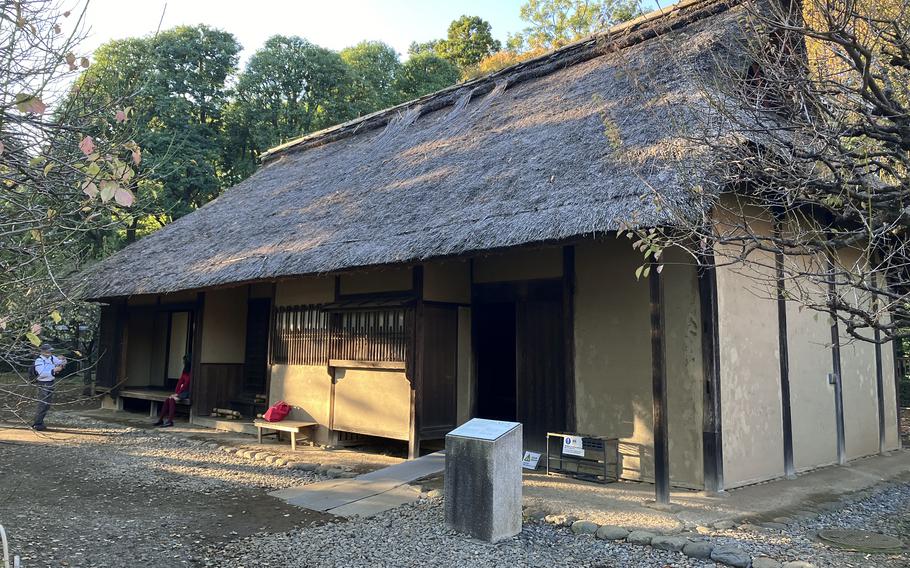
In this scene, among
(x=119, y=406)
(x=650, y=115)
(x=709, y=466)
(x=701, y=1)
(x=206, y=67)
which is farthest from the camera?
(x=206, y=67)

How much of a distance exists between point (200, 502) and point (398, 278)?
3524 mm

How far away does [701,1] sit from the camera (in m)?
8.06

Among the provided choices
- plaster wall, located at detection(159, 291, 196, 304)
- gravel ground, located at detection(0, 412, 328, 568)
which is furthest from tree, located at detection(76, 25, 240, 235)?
gravel ground, located at detection(0, 412, 328, 568)

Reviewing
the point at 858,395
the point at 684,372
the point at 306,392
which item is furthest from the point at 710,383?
the point at 306,392

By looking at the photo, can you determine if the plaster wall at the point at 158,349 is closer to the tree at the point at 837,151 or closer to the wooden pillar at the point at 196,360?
the wooden pillar at the point at 196,360

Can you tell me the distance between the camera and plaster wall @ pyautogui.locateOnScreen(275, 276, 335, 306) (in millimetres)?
8998

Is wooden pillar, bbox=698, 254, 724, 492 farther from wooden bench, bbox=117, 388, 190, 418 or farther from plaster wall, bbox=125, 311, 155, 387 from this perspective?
plaster wall, bbox=125, 311, 155, 387

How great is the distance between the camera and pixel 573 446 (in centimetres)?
620

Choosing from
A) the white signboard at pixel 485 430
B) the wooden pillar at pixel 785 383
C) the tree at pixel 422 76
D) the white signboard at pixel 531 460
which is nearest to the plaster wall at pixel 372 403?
the white signboard at pixel 531 460

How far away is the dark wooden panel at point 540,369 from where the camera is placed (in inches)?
272

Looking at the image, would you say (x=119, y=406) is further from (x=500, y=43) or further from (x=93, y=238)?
(x=500, y=43)

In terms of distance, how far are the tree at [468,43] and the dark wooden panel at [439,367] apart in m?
24.3

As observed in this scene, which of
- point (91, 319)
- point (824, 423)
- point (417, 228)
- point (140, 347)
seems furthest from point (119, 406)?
point (824, 423)

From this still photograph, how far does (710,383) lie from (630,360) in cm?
83
